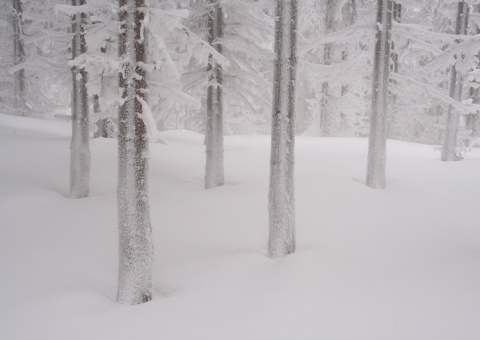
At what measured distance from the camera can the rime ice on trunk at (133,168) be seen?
6.10 m

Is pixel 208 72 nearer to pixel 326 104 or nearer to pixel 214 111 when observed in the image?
pixel 214 111

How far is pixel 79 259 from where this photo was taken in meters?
8.20

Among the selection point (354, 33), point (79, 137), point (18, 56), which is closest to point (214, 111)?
point (79, 137)

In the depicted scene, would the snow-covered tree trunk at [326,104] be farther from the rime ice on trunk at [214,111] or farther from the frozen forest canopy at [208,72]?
the rime ice on trunk at [214,111]

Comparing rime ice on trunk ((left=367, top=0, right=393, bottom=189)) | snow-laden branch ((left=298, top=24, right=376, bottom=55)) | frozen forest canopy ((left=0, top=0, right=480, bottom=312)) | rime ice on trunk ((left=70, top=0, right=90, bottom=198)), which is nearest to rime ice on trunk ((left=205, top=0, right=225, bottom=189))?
frozen forest canopy ((left=0, top=0, right=480, bottom=312))

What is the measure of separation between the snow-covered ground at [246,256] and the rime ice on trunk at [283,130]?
0.58m

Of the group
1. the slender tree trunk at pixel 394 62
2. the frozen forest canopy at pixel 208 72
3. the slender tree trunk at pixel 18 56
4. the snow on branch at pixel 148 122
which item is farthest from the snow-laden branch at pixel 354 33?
the slender tree trunk at pixel 18 56

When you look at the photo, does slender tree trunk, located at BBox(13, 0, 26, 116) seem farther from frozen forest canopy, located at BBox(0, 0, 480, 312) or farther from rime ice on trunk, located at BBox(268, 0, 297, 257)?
rime ice on trunk, located at BBox(268, 0, 297, 257)

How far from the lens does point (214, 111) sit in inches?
489

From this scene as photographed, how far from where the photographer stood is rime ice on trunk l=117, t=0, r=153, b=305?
20.0 ft

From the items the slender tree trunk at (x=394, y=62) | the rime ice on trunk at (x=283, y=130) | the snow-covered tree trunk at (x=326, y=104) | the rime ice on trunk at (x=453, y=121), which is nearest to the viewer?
the rime ice on trunk at (x=283, y=130)

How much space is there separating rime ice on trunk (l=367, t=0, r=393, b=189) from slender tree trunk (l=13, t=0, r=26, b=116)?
67.5 ft

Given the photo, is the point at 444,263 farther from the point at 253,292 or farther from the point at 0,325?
the point at 0,325

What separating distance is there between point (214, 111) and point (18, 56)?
1752 cm
